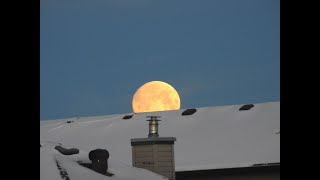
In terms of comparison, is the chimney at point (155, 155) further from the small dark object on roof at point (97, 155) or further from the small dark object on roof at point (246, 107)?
the small dark object on roof at point (246, 107)

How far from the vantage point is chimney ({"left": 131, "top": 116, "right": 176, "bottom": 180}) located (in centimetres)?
2012

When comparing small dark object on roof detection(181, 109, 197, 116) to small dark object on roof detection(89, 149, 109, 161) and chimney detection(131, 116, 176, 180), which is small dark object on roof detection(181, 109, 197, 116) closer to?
chimney detection(131, 116, 176, 180)

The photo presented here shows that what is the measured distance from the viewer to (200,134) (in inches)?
998

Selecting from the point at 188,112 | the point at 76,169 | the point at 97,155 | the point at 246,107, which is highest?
the point at 246,107

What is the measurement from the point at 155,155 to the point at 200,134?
18.3ft

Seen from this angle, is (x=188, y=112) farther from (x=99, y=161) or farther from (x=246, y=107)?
(x=99, y=161)

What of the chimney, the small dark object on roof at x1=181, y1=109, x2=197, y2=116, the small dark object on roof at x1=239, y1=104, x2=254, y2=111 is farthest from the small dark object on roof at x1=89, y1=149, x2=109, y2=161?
the small dark object on roof at x1=181, y1=109, x2=197, y2=116

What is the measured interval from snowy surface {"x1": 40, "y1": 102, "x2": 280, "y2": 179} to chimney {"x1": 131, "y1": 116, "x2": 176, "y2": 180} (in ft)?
5.72

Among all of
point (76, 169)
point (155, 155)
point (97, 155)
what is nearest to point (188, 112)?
point (155, 155)

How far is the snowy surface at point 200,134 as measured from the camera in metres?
22.4

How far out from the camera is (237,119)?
84.4ft

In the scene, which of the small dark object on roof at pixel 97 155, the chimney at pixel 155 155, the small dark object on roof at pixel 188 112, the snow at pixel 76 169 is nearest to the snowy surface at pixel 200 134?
the small dark object on roof at pixel 188 112

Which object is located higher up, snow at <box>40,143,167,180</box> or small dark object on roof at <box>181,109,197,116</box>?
small dark object on roof at <box>181,109,197,116</box>
